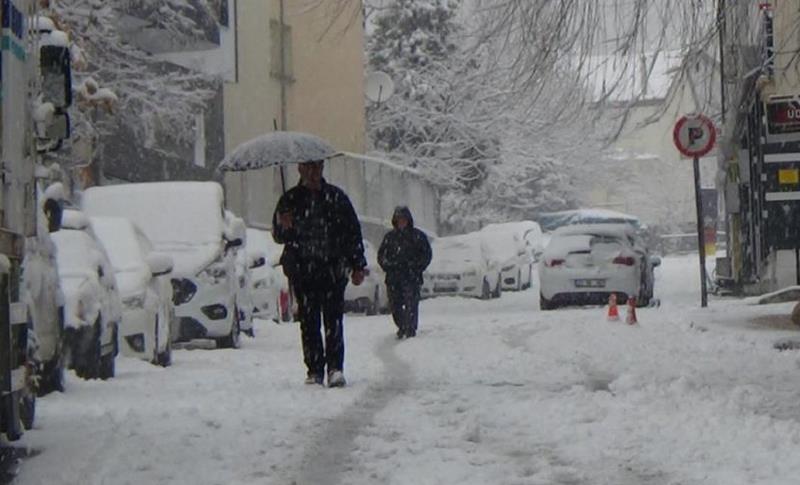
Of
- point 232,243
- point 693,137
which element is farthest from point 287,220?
point 693,137

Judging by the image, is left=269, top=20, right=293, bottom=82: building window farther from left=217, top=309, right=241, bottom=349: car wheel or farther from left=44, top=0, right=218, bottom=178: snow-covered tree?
left=217, top=309, right=241, bottom=349: car wheel

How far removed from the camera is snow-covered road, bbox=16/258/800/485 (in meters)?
6.89

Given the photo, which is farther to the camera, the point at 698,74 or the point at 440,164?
the point at 440,164

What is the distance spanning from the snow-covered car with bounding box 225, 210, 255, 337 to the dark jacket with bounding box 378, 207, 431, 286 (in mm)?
1704

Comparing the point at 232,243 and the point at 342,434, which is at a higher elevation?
the point at 232,243

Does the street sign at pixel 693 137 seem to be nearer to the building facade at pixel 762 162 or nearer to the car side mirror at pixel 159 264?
the building facade at pixel 762 162

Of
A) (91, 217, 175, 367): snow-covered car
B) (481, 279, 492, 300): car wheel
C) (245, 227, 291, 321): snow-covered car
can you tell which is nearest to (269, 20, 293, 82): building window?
(481, 279, 492, 300): car wheel

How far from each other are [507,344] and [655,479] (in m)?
10.3

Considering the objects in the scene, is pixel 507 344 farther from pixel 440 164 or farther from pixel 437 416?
pixel 440 164

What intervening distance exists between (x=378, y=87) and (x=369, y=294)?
21475mm

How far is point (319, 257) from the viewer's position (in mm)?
11078

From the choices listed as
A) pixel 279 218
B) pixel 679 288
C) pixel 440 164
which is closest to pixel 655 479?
pixel 279 218

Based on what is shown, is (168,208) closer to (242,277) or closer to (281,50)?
(242,277)

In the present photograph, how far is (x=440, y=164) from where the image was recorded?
51.4 m
